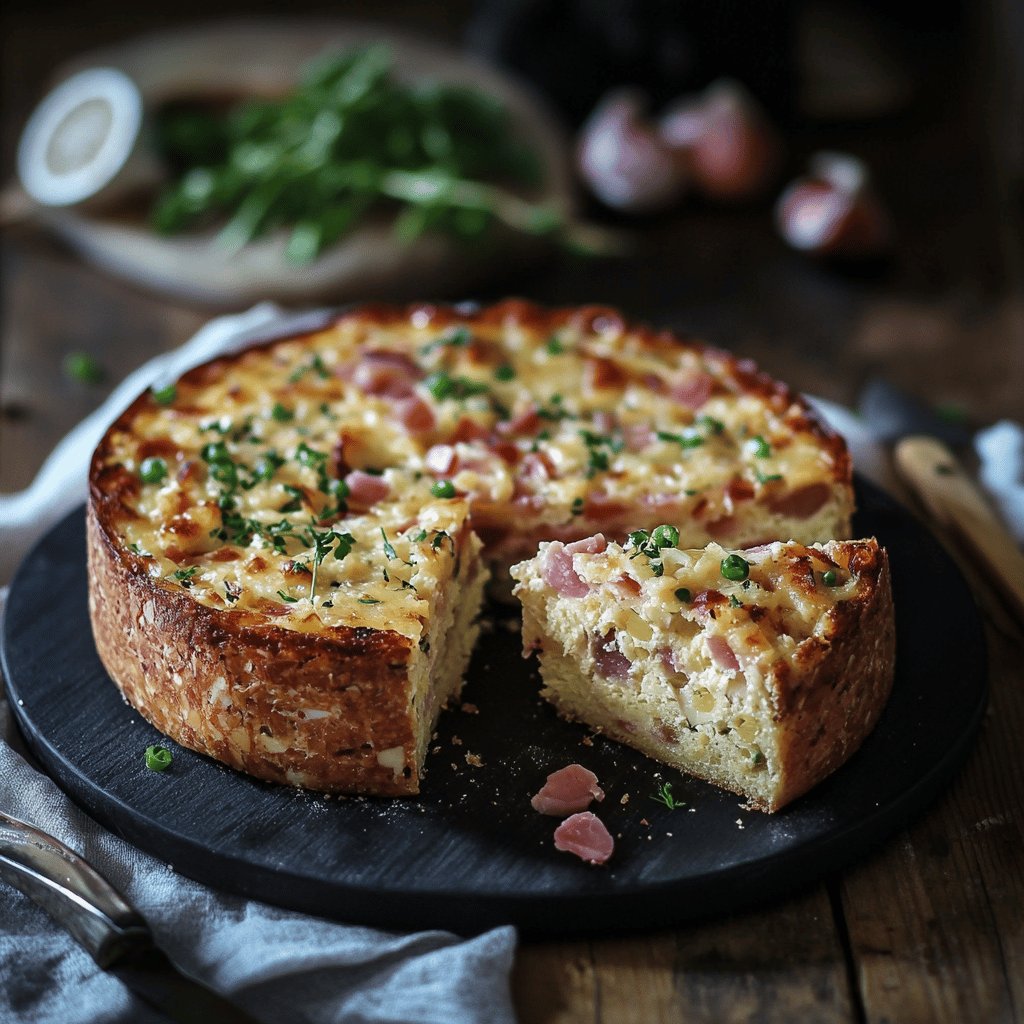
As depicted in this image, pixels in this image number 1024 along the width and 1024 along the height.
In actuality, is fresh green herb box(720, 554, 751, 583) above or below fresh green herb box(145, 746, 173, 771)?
below

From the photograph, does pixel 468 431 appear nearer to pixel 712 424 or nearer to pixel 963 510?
pixel 712 424

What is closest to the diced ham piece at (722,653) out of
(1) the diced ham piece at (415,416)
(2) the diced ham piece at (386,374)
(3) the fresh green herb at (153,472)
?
(1) the diced ham piece at (415,416)

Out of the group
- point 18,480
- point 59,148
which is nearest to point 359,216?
point 59,148

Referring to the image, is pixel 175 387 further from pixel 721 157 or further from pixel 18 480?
pixel 721 157

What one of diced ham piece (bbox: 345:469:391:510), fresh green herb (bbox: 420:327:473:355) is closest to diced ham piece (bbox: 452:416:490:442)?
diced ham piece (bbox: 345:469:391:510)

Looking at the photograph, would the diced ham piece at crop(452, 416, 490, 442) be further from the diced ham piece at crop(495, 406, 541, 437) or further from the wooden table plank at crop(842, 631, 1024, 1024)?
the wooden table plank at crop(842, 631, 1024, 1024)

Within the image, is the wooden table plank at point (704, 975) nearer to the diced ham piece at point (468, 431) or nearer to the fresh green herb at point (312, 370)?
the diced ham piece at point (468, 431)

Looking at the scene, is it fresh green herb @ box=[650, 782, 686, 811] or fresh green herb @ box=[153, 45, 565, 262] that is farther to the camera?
fresh green herb @ box=[153, 45, 565, 262]
